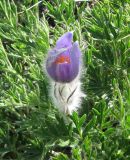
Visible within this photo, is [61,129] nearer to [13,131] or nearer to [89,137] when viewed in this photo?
[89,137]

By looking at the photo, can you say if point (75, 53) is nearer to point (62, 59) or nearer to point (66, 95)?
point (62, 59)

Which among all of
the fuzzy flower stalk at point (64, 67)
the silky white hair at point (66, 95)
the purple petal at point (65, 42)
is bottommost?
the silky white hair at point (66, 95)

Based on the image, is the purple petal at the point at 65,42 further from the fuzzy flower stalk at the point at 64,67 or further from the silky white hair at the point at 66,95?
the silky white hair at the point at 66,95

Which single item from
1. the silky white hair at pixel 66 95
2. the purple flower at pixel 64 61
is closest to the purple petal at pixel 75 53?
the purple flower at pixel 64 61

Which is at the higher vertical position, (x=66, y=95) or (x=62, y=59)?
(x=62, y=59)

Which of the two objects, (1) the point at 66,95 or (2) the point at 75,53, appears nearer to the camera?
(2) the point at 75,53

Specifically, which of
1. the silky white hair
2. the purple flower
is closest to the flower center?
the purple flower

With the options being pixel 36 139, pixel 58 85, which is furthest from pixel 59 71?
pixel 36 139

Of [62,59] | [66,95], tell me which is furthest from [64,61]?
[66,95]
